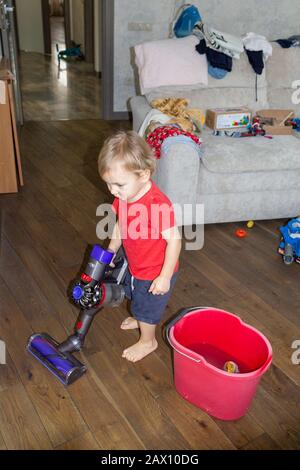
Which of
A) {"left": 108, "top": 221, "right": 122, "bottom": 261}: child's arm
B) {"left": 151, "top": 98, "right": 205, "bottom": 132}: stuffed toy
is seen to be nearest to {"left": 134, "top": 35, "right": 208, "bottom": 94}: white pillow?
{"left": 151, "top": 98, "right": 205, "bottom": 132}: stuffed toy

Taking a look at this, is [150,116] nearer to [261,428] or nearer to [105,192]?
[105,192]

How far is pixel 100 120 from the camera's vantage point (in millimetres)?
4383

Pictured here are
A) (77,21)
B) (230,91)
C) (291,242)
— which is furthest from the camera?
(77,21)

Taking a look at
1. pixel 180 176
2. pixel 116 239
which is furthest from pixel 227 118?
pixel 116 239

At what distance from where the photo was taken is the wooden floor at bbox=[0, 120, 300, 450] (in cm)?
145

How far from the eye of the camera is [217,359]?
1.65 metres

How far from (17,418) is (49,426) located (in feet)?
0.38

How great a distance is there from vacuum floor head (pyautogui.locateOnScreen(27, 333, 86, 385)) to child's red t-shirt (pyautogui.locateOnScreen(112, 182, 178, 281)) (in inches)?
15.6

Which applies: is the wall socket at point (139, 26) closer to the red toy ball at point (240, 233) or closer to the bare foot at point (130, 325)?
the red toy ball at point (240, 233)

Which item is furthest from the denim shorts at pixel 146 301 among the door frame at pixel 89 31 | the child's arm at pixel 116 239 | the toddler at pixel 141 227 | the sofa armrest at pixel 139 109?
the door frame at pixel 89 31

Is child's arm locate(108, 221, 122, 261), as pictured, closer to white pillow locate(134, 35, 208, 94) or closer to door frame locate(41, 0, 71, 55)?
white pillow locate(134, 35, 208, 94)

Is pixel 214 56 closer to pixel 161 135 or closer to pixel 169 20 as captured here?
pixel 161 135

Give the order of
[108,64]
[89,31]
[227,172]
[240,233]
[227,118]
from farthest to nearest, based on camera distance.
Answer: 1. [89,31]
2. [108,64]
3. [227,118]
4. [240,233]
5. [227,172]

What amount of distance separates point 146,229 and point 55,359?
1.95 feet
